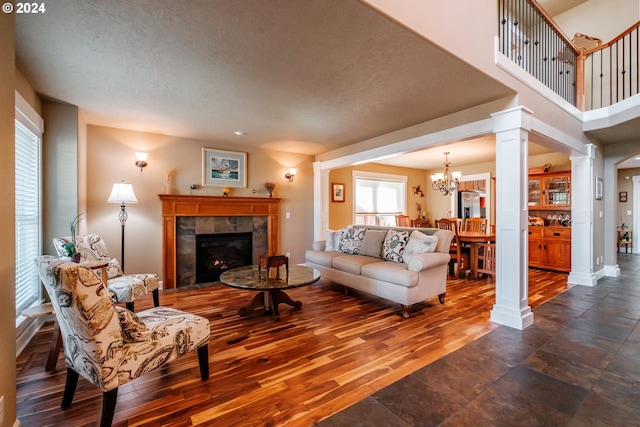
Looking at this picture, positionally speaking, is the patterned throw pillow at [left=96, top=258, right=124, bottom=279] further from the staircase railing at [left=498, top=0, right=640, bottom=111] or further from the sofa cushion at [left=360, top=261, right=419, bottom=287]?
the staircase railing at [left=498, top=0, right=640, bottom=111]

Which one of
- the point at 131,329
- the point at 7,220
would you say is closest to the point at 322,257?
the point at 131,329

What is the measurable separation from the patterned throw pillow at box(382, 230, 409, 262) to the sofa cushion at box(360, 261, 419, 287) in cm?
14

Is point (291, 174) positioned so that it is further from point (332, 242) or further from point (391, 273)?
point (391, 273)

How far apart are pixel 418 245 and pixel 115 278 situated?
3.57 m

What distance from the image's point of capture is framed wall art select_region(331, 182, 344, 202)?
6516 mm

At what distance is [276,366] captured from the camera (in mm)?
2178

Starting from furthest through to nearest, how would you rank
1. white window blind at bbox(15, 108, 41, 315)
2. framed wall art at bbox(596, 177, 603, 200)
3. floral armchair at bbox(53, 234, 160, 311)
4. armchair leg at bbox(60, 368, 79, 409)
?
framed wall art at bbox(596, 177, 603, 200)
floral armchair at bbox(53, 234, 160, 311)
white window blind at bbox(15, 108, 41, 315)
armchair leg at bbox(60, 368, 79, 409)

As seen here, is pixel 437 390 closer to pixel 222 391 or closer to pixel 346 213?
pixel 222 391

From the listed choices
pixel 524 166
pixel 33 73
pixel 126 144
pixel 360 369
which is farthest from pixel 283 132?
pixel 360 369

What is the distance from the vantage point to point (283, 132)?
437 cm

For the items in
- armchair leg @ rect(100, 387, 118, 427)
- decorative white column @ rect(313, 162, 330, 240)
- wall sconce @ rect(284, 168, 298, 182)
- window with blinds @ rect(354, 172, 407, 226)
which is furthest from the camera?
window with blinds @ rect(354, 172, 407, 226)

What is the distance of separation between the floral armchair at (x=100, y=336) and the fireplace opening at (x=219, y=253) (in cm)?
309

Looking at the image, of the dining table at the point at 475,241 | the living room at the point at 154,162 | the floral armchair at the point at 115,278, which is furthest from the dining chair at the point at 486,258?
the floral armchair at the point at 115,278

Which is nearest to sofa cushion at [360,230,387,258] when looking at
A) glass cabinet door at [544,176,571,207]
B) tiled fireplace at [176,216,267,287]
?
tiled fireplace at [176,216,267,287]
